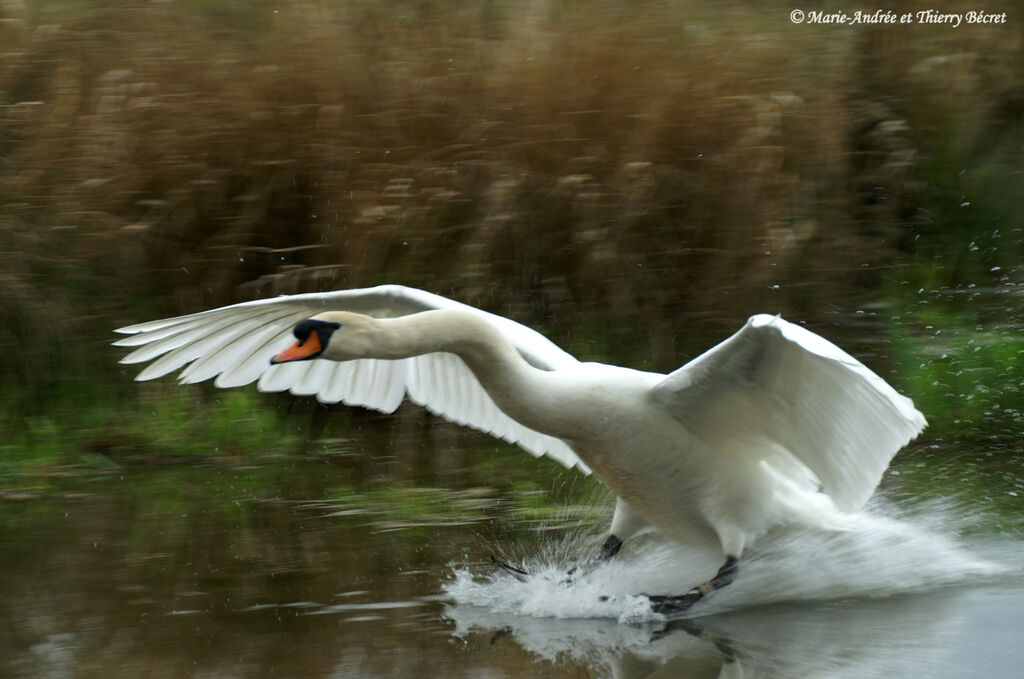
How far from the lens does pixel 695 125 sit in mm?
7199

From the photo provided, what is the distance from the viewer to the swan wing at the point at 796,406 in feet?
12.7

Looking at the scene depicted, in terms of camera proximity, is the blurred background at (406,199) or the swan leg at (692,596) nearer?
the swan leg at (692,596)

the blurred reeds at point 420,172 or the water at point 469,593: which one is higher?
the blurred reeds at point 420,172

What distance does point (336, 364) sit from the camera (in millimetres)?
5527

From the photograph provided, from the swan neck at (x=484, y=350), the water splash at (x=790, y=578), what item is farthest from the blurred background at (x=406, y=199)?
the swan neck at (x=484, y=350)

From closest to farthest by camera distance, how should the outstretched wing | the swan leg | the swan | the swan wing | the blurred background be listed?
the swan wing → the swan → the swan leg → the outstretched wing → the blurred background

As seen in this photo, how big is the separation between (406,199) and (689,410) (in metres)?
3.12

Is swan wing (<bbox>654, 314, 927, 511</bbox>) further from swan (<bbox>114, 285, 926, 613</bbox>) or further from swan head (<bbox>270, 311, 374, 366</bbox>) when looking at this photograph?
swan head (<bbox>270, 311, 374, 366</bbox>)

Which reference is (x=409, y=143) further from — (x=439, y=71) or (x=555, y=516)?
(x=555, y=516)

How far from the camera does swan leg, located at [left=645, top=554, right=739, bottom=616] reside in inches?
173

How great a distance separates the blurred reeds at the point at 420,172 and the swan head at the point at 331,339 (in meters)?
2.98

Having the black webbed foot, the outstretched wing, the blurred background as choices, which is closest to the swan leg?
the black webbed foot

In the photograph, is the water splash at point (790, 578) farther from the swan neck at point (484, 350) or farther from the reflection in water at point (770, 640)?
the swan neck at point (484, 350)

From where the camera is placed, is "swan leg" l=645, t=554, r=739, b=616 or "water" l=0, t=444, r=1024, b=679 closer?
"water" l=0, t=444, r=1024, b=679
